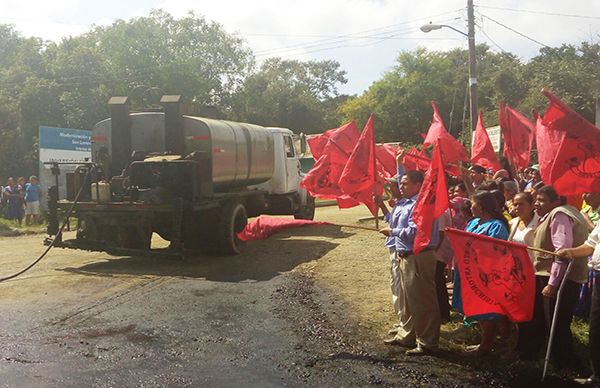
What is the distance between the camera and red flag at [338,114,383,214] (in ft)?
23.5

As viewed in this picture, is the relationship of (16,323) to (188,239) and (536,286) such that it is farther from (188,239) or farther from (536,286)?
(536,286)

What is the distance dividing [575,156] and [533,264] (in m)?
1.00

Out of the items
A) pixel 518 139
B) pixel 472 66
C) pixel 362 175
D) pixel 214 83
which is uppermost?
pixel 214 83

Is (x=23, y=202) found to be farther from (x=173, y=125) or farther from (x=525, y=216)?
(x=525, y=216)

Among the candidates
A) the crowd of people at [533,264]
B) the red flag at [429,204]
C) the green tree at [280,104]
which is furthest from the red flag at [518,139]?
the green tree at [280,104]

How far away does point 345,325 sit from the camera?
652cm

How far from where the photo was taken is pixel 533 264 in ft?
16.8

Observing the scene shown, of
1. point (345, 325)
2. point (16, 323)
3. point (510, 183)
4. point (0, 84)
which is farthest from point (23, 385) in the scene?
point (0, 84)

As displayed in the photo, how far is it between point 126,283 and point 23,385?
413cm

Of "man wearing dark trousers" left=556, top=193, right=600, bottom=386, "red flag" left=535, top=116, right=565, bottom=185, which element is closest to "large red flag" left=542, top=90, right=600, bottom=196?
"red flag" left=535, top=116, right=565, bottom=185

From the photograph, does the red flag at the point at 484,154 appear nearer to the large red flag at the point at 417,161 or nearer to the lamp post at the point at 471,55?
the large red flag at the point at 417,161

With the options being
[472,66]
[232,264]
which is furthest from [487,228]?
[472,66]

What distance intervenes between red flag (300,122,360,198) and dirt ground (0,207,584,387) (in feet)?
4.65

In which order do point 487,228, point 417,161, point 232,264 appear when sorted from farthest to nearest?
point 232,264 < point 417,161 < point 487,228
